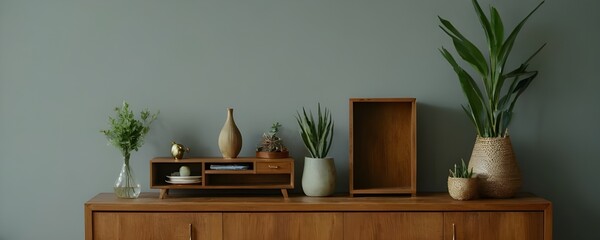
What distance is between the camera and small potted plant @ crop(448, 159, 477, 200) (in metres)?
3.22

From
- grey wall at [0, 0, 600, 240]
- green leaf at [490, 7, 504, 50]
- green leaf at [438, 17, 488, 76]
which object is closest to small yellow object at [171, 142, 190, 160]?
grey wall at [0, 0, 600, 240]

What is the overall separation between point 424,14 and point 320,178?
3.37ft

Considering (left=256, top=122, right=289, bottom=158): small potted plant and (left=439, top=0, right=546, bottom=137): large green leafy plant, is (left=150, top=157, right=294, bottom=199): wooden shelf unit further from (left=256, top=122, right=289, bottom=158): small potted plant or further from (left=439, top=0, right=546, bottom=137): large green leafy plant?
(left=439, top=0, right=546, bottom=137): large green leafy plant

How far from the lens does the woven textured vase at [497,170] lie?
331 centimetres

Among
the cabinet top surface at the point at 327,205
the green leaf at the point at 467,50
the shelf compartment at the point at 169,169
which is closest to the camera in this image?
the cabinet top surface at the point at 327,205

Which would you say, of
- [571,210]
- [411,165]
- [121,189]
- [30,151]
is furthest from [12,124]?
[571,210]

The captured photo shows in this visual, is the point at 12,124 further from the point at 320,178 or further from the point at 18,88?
the point at 320,178

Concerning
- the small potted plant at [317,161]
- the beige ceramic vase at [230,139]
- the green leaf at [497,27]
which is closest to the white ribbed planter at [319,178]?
the small potted plant at [317,161]

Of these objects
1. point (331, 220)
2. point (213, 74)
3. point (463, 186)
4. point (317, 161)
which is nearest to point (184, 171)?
point (213, 74)

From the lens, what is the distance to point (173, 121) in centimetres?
356

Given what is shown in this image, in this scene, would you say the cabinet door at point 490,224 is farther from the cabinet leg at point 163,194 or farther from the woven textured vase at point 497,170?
the cabinet leg at point 163,194

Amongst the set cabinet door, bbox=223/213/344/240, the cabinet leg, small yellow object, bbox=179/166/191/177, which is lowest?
cabinet door, bbox=223/213/344/240

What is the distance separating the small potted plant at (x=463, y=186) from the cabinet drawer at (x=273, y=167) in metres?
0.79

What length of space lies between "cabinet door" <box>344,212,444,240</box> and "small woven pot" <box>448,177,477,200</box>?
0.15 metres
